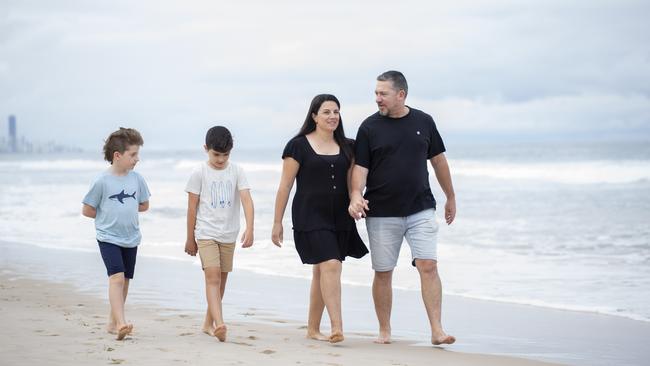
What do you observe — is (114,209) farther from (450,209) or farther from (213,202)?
(450,209)

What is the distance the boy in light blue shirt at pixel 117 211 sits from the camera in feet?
18.7

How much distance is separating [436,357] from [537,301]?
2906 millimetres

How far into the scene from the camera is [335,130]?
5.97m

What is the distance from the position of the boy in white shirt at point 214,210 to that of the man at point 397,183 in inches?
33.8

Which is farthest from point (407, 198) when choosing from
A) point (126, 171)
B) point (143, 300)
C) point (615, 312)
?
point (143, 300)

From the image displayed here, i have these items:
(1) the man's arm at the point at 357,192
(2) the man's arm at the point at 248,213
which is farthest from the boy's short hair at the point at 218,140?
(1) the man's arm at the point at 357,192

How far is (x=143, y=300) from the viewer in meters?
8.11

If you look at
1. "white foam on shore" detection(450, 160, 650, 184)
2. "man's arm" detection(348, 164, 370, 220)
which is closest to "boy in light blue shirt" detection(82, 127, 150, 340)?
"man's arm" detection(348, 164, 370, 220)

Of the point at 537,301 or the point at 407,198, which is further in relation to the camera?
the point at 537,301

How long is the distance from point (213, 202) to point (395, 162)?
1319mm

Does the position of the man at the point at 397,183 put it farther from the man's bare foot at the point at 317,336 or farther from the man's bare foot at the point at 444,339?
the man's bare foot at the point at 317,336

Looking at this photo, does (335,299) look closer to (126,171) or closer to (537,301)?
(126,171)

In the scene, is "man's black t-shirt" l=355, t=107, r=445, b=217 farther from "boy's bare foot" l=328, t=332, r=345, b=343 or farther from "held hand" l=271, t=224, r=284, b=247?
"boy's bare foot" l=328, t=332, r=345, b=343

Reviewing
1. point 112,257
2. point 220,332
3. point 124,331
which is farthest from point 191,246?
point 124,331
